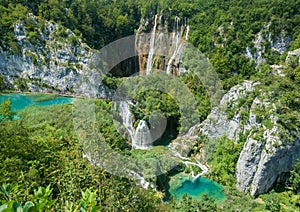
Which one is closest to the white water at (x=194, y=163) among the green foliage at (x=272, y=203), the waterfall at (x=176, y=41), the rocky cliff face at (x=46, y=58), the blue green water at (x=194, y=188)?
the blue green water at (x=194, y=188)

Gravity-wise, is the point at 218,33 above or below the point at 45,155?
above

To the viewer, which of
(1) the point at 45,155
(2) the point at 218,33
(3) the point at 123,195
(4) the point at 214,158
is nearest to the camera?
(3) the point at 123,195

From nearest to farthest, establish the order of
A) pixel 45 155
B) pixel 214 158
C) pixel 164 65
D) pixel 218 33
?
pixel 45 155 → pixel 214 158 → pixel 218 33 → pixel 164 65

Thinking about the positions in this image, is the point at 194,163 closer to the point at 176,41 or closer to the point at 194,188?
the point at 194,188

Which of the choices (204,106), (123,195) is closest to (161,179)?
(204,106)

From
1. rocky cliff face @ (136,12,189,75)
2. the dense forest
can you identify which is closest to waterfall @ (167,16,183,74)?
rocky cliff face @ (136,12,189,75)

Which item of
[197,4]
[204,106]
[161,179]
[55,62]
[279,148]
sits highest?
[197,4]

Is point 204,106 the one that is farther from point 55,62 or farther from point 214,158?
point 55,62

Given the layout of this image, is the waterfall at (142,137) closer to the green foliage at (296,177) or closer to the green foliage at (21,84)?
the green foliage at (296,177)
